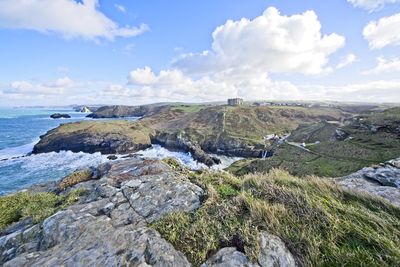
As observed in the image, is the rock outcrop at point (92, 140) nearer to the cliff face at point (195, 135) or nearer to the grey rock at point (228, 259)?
the cliff face at point (195, 135)

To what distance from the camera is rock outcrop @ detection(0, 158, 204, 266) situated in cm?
509

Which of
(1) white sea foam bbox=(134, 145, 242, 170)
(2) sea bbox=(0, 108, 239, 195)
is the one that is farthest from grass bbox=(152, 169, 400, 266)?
(1) white sea foam bbox=(134, 145, 242, 170)

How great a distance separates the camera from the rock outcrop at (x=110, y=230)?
5090 mm

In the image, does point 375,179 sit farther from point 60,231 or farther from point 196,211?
point 60,231

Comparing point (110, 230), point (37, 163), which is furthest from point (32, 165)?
point (110, 230)

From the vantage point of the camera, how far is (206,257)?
16.5 feet

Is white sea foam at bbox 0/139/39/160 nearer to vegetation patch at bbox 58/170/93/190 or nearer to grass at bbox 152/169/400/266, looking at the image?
vegetation patch at bbox 58/170/93/190

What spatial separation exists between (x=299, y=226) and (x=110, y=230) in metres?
4.41

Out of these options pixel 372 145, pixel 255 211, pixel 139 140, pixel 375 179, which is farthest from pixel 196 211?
pixel 139 140

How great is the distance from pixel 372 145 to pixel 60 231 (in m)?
63.4

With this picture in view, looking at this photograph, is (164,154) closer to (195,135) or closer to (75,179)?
(195,135)

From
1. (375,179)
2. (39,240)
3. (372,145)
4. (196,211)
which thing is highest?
(196,211)

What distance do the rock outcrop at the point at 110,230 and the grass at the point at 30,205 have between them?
0.47 metres

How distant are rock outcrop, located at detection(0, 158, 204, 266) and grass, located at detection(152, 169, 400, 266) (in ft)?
1.64
